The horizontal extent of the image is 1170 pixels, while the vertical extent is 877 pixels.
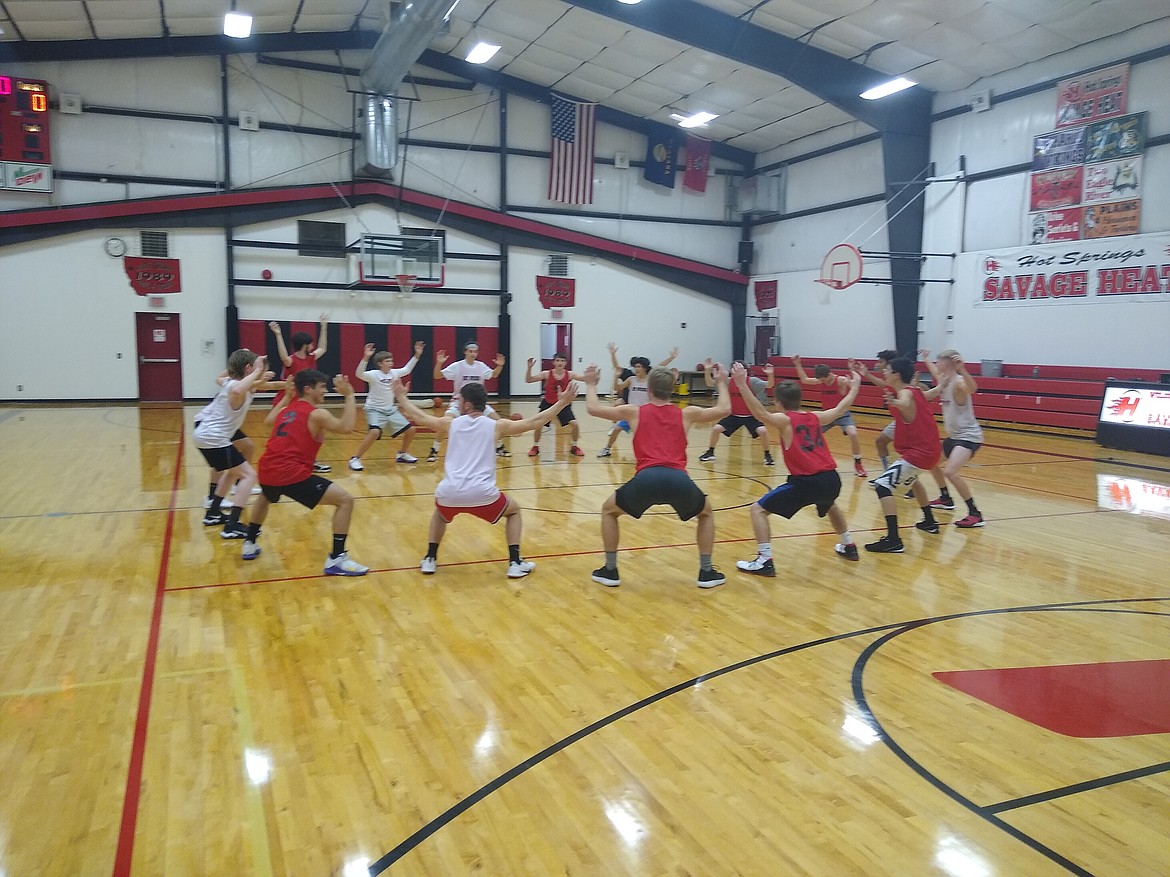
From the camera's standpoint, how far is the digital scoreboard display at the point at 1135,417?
1375cm

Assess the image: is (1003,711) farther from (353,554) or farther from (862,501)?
(862,501)

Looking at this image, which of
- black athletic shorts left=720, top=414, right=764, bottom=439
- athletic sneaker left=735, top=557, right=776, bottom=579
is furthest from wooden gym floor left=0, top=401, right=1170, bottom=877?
black athletic shorts left=720, top=414, right=764, bottom=439

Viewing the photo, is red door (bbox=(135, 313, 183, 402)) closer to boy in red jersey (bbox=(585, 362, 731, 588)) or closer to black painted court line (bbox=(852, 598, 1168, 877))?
boy in red jersey (bbox=(585, 362, 731, 588))

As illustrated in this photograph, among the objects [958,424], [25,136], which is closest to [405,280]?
[25,136]

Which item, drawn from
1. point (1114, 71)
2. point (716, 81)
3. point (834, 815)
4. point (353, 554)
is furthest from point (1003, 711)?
point (716, 81)

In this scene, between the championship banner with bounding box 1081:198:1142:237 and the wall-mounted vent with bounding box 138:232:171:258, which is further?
the wall-mounted vent with bounding box 138:232:171:258

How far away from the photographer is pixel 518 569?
20.5 ft

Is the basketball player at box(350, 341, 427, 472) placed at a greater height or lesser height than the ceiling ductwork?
lesser

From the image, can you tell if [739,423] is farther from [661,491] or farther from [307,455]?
[307,455]

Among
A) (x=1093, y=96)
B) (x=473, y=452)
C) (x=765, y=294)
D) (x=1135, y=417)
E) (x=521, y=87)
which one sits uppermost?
(x=521, y=87)

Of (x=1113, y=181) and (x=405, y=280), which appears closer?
(x=1113, y=181)

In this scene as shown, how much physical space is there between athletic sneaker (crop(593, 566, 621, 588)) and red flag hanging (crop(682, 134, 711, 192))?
21676mm

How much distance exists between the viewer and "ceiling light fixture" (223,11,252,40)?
16.5 m

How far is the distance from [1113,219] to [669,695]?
16.5 meters
